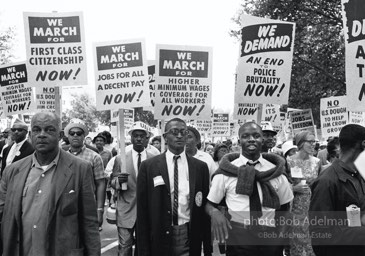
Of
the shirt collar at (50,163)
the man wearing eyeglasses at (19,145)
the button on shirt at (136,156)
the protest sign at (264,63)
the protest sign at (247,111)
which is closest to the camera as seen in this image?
the shirt collar at (50,163)

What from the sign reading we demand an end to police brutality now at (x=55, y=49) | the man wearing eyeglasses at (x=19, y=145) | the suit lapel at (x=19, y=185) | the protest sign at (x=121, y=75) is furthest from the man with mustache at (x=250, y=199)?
the man wearing eyeglasses at (x=19, y=145)

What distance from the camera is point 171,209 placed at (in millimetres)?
5824

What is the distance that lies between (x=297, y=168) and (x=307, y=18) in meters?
15.7

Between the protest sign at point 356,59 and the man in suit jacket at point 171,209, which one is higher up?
the protest sign at point 356,59

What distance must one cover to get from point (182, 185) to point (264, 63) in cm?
294

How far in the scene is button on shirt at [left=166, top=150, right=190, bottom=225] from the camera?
586cm

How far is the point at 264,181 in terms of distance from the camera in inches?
210

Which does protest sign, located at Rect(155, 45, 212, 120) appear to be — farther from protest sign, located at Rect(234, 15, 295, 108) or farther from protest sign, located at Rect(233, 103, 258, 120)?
protest sign, located at Rect(233, 103, 258, 120)

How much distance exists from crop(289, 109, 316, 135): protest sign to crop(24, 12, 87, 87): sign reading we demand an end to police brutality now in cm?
892

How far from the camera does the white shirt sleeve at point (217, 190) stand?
543cm

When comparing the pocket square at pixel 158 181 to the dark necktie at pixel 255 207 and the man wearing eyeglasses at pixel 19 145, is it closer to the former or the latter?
the dark necktie at pixel 255 207

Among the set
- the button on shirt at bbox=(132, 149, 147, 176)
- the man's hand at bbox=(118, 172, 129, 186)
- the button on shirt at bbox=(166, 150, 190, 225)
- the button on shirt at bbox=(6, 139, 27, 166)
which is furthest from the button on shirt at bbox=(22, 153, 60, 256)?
the button on shirt at bbox=(6, 139, 27, 166)

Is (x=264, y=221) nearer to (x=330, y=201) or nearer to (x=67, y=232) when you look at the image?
(x=330, y=201)

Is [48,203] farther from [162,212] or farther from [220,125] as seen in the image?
[220,125]
